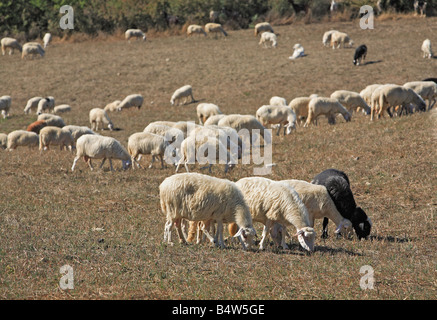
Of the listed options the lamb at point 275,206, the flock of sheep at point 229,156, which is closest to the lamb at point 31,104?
the flock of sheep at point 229,156

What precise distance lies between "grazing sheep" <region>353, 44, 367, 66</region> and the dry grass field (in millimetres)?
563

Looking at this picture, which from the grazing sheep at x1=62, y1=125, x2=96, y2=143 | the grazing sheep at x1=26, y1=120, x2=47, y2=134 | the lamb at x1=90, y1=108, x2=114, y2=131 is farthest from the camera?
the lamb at x1=90, y1=108, x2=114, y2=131

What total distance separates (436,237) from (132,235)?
492 cm

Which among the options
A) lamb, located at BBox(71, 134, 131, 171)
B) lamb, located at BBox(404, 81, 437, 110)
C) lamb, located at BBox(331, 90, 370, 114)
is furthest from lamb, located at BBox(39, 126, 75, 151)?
lamb, located at BBox(404, 81, 437, 110)

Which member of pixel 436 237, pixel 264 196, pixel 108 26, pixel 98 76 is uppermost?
pixel 108 26

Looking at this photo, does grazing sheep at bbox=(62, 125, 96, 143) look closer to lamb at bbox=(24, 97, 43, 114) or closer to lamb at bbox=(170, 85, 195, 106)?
lamb at bbox=(170, 85, 195, 106)

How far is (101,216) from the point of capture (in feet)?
34.0

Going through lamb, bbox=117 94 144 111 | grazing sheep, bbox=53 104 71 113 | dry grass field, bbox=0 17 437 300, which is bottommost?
dry grass field, bbox=0 17 437 300

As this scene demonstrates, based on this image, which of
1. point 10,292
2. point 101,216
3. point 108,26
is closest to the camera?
point 10,292

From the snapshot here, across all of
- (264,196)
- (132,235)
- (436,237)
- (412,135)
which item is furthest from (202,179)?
(412,135)

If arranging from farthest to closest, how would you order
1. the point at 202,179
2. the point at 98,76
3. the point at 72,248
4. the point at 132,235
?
the point at 98,76 → the point at 132,235 → the point at 202,179 → the point at 72,248

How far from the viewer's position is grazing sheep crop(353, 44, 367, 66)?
30.7m

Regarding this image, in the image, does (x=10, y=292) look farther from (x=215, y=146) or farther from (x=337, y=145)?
(x=337, y=145)

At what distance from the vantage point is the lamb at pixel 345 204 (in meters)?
9.17
